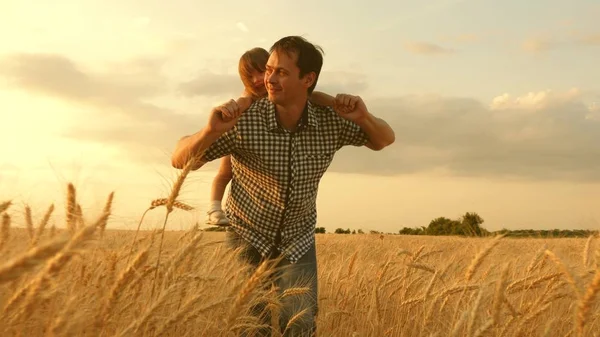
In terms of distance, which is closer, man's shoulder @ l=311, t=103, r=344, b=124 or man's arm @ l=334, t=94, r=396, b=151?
man's arm @ l=334, t=94, r=396, b=151

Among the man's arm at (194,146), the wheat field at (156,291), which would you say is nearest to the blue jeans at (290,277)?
the wheat field at (156,291)

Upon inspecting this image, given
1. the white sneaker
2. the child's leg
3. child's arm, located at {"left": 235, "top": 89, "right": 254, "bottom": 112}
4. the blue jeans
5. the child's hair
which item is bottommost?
the blue jeans

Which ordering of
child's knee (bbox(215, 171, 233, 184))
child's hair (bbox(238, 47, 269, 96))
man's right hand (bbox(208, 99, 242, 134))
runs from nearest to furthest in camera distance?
man's right hand (bbox(208, 99, 242, 134)) < child's hair (bbox(238, 47, 269, 96)) < child's knee (bbox(215, 171, 233, 184))

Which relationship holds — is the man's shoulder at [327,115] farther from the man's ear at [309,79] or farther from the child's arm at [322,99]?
the man's ear at [309,79]

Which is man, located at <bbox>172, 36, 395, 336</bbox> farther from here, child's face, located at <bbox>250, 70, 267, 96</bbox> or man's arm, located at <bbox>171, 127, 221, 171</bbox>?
child's face, located at <bbox>250, 70, 267, 96</bbox>

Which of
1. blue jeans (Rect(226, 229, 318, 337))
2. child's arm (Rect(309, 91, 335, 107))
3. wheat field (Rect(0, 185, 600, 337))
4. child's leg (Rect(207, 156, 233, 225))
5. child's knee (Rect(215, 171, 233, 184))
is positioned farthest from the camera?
child's knee (Rect(215, 171, 233, 184))

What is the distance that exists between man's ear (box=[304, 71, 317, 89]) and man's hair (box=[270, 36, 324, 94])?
0.02 metres

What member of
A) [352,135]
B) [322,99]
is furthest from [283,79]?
[352,135]

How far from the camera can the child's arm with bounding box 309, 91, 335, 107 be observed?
3.87 meters

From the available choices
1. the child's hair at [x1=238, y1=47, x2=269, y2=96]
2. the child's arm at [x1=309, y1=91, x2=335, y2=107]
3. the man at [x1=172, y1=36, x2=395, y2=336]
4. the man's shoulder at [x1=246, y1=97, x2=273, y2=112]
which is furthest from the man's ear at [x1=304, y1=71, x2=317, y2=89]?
the child's hair at [x1=238, y1=47, x2=269, y2=96]

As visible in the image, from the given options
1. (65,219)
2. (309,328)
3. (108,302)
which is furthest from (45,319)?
(309,328)

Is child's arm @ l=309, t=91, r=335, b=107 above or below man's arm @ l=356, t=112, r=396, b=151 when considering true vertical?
above

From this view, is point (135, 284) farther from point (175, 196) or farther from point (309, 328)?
point (309, 328)

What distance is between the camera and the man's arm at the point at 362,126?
12.3 ft
